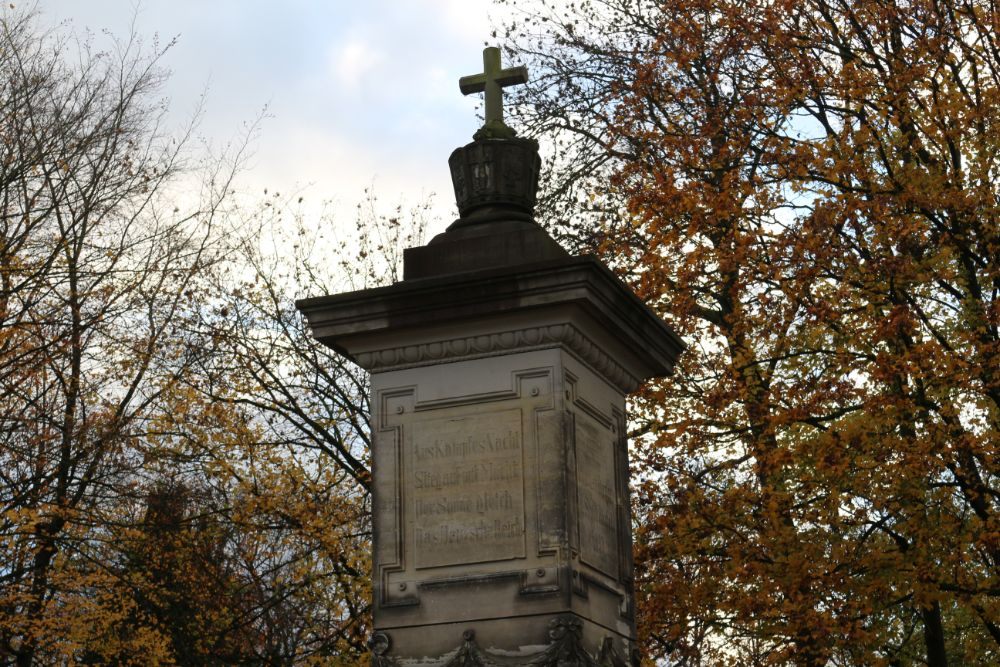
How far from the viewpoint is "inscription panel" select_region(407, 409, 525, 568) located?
6.94 meters

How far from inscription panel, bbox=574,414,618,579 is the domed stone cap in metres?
1.29

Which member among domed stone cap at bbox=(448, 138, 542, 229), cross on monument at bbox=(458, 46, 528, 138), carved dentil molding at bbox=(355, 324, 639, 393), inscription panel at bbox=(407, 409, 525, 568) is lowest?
inscription panel at bbox=(407, 409, 525, 568)

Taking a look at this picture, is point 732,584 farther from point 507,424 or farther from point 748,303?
point 507,424

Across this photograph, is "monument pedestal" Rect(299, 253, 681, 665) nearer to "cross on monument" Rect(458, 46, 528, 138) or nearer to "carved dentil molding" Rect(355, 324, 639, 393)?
"carved dentil molding" Rect(355, 324, 639, 393)

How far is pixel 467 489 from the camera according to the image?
7078 mm

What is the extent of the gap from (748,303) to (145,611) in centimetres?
1192

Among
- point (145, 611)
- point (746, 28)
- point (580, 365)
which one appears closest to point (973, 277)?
point (746, 28)

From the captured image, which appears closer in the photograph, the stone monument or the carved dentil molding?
the stone monument

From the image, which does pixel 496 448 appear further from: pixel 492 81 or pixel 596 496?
pixel 492 81

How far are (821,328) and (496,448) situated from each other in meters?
8.78

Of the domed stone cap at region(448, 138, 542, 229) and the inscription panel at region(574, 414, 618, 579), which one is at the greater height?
the domed stone cap at region(448, 138, 542, 229)

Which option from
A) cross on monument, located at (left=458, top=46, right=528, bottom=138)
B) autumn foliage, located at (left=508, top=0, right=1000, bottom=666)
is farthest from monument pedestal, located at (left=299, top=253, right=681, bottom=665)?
autumn foliage, located at (left=508, top=0, right=1000, bottom=666)

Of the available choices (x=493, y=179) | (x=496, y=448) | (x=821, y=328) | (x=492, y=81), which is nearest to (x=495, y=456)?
(x=496, y=448)

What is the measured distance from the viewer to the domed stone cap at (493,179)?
25.8 feet
